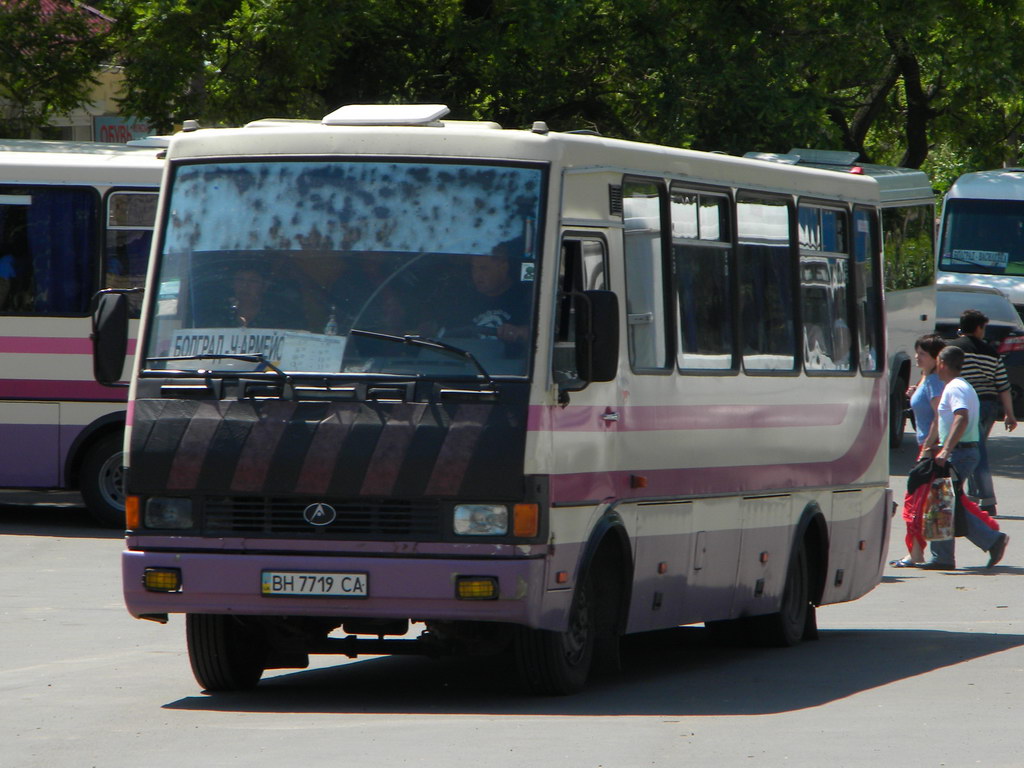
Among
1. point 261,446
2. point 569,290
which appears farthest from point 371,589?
point 569,290

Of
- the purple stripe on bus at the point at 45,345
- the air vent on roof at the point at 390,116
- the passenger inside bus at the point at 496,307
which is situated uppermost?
the air vent on roof at the point at 390,116

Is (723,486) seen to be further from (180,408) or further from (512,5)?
(512,5)

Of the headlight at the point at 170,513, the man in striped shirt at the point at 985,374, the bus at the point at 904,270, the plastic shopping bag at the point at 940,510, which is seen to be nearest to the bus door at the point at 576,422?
the headlight at the point at 170,513

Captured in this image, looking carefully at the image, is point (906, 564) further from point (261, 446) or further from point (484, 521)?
point (261, 446)

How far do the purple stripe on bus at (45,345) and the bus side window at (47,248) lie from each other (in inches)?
10.1

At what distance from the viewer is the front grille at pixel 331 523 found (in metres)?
8.37

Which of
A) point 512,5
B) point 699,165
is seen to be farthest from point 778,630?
point 512,5

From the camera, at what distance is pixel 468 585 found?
27.1 feet

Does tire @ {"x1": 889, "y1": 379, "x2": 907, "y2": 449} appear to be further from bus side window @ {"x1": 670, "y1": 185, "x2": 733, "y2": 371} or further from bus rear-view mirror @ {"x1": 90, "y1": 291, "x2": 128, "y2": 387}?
bus rear-view mirror @ {"x1": 90, "y1": 291, "x2": 128, "y2": 387}

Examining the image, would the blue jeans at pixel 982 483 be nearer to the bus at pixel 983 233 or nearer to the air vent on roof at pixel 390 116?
the air vent on roof at pixel 390 116

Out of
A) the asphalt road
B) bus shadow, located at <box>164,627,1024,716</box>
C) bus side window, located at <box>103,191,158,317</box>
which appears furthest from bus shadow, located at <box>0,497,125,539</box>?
bus shadow, located at <box>164,627,1024,716</box>

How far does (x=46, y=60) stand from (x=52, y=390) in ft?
31.5

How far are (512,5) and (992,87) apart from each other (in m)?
7.24

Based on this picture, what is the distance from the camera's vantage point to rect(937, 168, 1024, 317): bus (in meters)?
36.3
